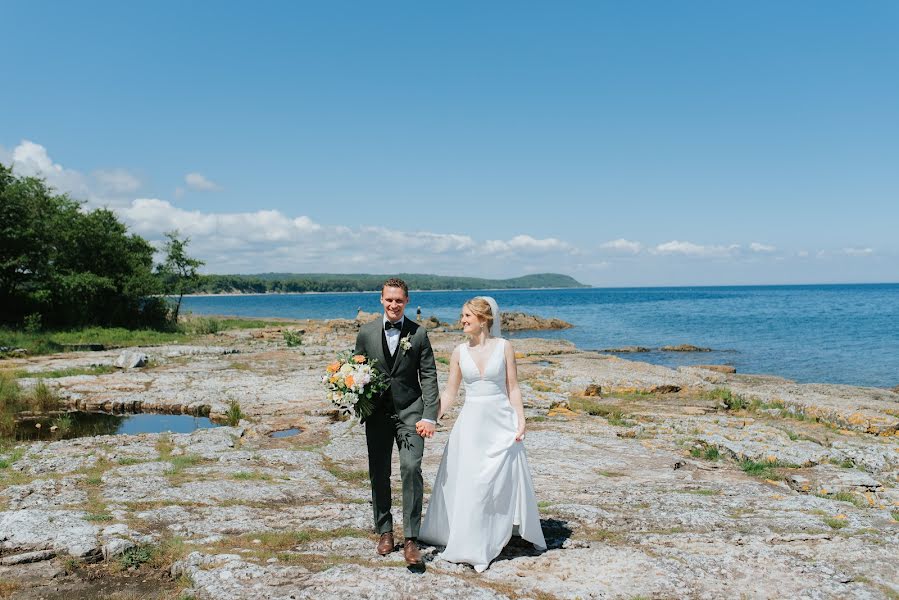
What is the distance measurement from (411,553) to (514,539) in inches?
56.8

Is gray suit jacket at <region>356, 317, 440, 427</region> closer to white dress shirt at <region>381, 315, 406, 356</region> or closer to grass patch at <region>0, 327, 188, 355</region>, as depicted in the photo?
white dress shirt at <region>381, 315, 406, 356</region>

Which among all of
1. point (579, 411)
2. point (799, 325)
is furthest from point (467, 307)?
point (799, 325)

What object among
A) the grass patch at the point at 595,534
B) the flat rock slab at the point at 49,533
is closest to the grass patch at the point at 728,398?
the grass patch at the point at 595,534

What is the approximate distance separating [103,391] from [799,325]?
6686cm

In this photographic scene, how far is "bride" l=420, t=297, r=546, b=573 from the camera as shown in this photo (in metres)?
5.77

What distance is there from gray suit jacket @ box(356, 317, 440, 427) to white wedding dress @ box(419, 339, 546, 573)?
16.5 inches

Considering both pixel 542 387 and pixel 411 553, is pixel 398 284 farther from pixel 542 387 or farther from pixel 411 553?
pixel 542 387

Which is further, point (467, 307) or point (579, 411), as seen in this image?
point (579, 411)

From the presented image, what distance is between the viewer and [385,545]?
5.86 meters

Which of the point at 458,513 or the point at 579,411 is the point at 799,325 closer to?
the point at 579,411

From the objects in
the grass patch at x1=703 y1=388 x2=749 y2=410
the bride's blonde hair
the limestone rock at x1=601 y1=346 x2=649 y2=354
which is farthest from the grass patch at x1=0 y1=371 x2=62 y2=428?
the limestone rock at x1=601 y1=346 x2=649 y2=354

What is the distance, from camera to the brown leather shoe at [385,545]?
19.2ft

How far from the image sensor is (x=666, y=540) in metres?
6.39

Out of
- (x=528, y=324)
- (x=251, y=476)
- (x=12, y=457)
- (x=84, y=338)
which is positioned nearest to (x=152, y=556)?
(x=251, y=476)
